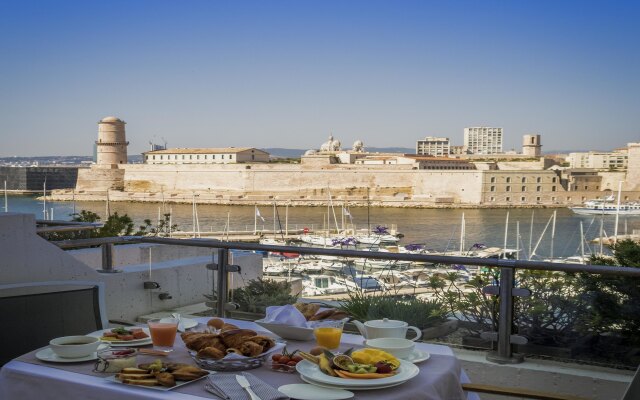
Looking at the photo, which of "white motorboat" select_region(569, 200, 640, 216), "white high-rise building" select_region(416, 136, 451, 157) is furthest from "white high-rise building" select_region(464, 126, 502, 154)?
"white motorboat" select_region(569, 200, 640, 216)

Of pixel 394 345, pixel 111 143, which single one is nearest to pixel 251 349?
pixel 394 345

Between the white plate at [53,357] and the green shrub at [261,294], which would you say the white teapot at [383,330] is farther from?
the green shrub at [261,294]

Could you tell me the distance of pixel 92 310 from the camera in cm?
195

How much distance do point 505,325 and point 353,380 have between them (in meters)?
1.27

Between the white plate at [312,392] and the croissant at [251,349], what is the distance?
0.14 meters

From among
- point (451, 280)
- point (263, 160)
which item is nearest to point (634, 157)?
point (263, 160)

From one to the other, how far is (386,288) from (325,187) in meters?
45.2

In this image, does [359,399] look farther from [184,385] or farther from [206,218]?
[206,218]

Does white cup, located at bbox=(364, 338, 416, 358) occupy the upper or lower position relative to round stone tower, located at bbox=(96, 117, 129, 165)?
lower

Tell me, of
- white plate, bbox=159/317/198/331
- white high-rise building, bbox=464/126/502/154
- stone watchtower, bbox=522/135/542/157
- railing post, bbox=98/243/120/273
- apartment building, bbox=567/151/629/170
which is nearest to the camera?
white plate, bbox=159/317/198/331

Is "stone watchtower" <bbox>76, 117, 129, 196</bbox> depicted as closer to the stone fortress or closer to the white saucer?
the stone fortress

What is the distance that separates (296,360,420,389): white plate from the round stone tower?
55.8 metres

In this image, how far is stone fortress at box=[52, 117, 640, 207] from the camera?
44625 millimetres

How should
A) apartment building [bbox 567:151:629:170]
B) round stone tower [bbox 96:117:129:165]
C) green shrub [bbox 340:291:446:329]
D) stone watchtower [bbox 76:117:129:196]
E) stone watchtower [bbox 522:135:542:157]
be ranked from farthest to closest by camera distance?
stone watchtower [bbox 522:135:542:157]
apartment building [bbox 567:151:629:170]
round stone tower [bbox 96:117:129:165]
stone watchtower [bbox 76:117:129:196]
green shrub [bbox 340:291:446:329]
